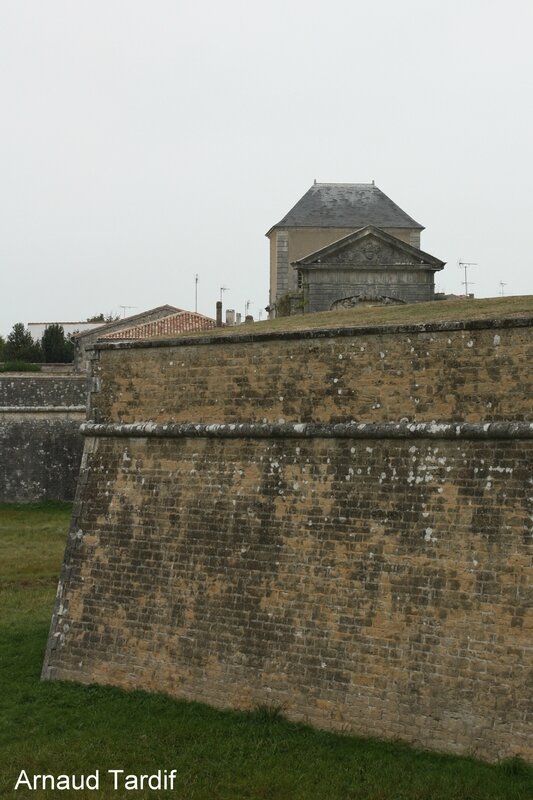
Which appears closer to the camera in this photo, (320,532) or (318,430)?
(320,532)

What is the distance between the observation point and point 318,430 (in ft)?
33.4

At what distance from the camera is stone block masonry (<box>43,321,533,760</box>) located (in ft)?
29.3

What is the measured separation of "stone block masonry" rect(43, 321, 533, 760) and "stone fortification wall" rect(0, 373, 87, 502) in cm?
1367

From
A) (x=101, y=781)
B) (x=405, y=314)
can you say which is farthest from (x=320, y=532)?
(x=405, y=314)

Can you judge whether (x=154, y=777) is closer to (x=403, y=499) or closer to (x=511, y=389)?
(x=403, y=499)

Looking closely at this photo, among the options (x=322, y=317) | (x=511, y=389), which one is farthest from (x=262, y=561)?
(x=322, y=317)

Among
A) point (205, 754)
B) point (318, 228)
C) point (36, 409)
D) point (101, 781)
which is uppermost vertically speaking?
point (318, 228)

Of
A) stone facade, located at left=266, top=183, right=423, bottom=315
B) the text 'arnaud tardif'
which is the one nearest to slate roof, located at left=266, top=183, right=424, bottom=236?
stone facade, located at left=266, top=183, right=423, bottom=315

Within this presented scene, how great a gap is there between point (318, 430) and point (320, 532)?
0.99m

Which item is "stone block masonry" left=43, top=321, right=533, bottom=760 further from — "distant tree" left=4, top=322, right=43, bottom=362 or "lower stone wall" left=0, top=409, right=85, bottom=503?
"distant tree" left=4, top=322, right=43, bottom=362

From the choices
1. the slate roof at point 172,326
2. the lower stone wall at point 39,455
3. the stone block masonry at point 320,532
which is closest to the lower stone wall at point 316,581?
the stone block masonry at point 320,532

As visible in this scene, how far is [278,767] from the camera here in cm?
870

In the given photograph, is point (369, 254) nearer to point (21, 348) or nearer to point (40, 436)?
point (40, 436)

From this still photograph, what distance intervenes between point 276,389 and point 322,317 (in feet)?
12.8
